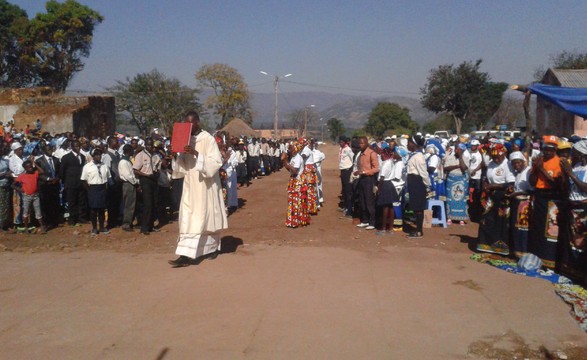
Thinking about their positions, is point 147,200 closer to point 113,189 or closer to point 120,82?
point 113,189

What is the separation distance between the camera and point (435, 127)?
66500mm

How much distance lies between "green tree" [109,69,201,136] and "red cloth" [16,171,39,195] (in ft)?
116

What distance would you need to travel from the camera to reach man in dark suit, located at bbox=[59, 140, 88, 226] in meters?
11.1

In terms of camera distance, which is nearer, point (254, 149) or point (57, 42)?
point (254, 149)

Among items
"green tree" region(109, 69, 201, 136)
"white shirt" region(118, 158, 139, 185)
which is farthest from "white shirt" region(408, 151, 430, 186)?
"green tree" region(109, 69, 201, 136)

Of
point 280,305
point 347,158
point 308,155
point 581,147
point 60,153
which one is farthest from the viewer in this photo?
point 347,158

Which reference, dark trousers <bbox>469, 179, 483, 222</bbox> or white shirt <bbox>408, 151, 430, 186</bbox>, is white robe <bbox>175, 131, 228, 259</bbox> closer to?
white shirt <bbox>408, 151, 430, 186</bbox>

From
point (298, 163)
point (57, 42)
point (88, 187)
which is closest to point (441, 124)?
point (57, 42)

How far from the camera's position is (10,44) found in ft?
136

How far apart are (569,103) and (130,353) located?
683 centimetres

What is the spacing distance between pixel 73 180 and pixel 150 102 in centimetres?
3604

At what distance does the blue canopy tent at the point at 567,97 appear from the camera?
312 inches

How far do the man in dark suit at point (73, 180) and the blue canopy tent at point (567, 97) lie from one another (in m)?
8.48

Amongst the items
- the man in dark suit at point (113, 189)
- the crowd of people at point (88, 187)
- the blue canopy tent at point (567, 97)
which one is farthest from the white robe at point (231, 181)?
the blue canopy tent at point (567, 97)
